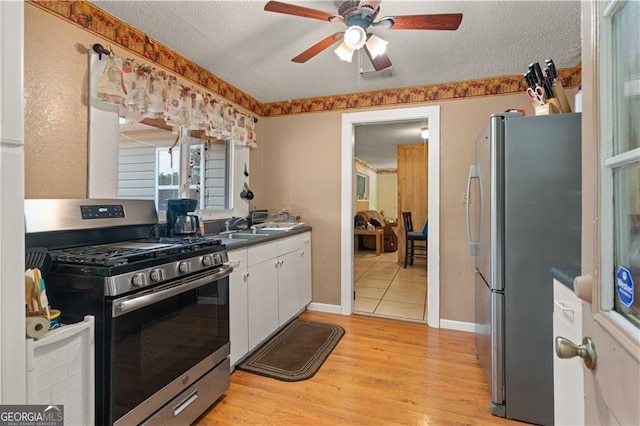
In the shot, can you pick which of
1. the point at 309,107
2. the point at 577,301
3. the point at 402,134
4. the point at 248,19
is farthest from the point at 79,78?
the point at 402,134

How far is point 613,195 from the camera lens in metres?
0.56

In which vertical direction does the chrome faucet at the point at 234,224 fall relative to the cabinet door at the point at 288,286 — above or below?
above

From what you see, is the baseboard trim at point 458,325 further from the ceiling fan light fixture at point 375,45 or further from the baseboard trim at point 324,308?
the ceiling fan light fixture at point 375,45

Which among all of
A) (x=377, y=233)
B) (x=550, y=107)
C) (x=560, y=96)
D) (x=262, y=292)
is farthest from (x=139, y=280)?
(x=377, y=233)

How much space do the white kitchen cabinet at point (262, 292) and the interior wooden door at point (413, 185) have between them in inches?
147

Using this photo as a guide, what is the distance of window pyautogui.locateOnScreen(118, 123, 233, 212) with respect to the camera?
2.12m

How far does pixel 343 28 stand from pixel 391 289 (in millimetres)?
3233

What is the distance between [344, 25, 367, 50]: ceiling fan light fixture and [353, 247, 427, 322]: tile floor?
2577mm

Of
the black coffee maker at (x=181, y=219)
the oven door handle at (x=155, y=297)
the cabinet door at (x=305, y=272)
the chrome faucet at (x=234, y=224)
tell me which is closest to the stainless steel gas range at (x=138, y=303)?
the oven door handle at (x=155, y=297)

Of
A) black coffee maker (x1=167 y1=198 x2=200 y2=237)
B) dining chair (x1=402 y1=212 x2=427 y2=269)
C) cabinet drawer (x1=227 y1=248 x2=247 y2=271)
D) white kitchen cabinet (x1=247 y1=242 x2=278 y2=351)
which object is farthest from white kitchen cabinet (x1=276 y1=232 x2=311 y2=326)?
dining chair (x1=402 y1=212 x2=427 y2=269)

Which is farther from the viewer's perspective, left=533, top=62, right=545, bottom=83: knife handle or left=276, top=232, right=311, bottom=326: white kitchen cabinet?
left=276, top=232, right=311, bottom=326: white kitchen cabinet

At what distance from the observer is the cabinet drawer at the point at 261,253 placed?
7.37 feet

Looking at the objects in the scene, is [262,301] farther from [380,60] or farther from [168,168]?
[380,60]

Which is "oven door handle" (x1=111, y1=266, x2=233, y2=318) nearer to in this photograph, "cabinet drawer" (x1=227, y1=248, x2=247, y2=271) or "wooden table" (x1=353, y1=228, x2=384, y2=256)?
"cabinet drawer" (x1=227, y1=248, x2=247, y2=271)
